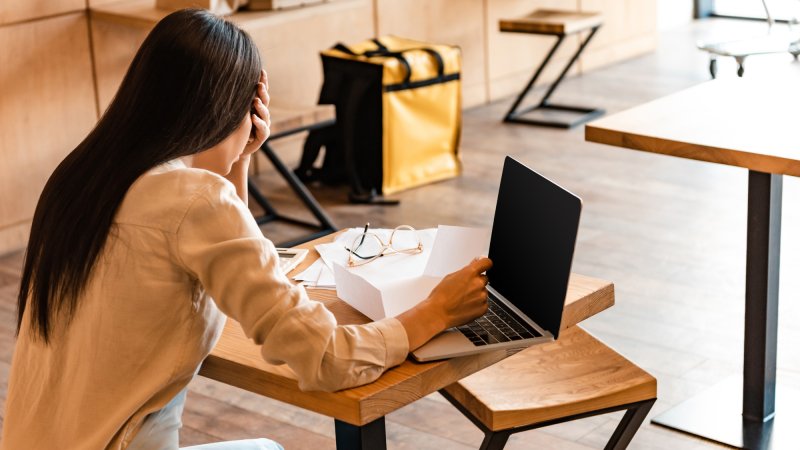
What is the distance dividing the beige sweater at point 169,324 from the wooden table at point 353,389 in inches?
1.1

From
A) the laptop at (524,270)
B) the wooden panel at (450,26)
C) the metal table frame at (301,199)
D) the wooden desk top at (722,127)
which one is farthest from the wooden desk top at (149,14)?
the laptop at (524,270)

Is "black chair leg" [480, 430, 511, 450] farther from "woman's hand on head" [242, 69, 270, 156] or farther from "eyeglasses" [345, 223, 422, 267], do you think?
"woman's hand on head" [242, 69, 270, 156]

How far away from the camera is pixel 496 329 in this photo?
5.49ft

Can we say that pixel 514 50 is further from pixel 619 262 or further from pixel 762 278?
Answer: pixel 762 278

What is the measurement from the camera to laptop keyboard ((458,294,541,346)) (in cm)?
163

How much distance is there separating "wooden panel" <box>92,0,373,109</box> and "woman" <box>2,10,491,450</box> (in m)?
2.80

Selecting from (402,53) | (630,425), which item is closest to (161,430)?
(630,425)

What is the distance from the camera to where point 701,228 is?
14.2ft

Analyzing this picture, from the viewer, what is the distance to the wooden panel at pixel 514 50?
21.5 feet

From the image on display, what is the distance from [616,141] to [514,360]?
0.60 metres

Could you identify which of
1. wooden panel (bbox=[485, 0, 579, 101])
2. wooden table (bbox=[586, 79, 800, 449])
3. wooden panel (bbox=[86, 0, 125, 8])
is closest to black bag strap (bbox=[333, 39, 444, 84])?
wooden panel (bbox=[86, 0, 125, 8])

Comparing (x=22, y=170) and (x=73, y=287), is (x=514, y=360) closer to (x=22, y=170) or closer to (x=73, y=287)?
(x=73, y=287)

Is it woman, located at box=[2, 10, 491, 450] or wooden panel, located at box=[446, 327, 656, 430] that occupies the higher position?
woman, located at box=[2, 10, 491, 450]

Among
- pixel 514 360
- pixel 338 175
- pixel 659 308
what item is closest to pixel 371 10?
pixel 338 175
